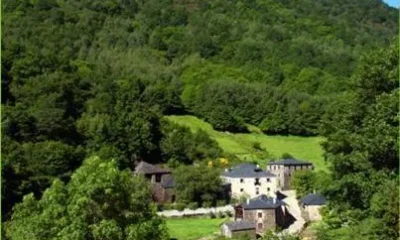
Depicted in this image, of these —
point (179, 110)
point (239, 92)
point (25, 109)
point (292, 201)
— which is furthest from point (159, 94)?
point (292, 201)

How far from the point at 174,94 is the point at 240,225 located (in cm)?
3110

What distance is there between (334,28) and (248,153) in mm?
53910

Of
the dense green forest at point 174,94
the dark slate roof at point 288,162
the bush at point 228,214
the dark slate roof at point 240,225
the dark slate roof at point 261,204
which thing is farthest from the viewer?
the dark slate roof at point 288,162

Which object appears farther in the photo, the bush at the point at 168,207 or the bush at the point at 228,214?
the bush at the point at 168,207

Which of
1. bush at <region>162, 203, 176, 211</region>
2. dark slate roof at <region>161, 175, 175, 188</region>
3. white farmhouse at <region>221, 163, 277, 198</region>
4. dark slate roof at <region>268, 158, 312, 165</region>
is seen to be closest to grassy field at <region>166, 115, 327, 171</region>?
dark slate roof at <region>268, 158, 312, 165</region>

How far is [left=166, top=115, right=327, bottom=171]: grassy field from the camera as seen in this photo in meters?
49.1

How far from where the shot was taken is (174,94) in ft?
197

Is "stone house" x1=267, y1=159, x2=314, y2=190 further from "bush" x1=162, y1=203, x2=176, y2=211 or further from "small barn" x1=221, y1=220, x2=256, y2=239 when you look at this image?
"small barn" x1=221, y1=220, x2=256, y2=239

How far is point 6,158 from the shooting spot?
96.2ft

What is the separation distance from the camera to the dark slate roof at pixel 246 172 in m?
40.6

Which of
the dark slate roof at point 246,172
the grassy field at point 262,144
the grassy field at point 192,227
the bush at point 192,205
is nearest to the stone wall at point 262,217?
the grassy field at point 192,227

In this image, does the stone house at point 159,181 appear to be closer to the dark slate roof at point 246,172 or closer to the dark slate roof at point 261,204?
the dark slate roof at point 246,172

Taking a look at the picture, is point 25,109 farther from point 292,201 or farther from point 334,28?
point 334,28

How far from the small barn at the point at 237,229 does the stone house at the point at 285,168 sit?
42.0 ft
